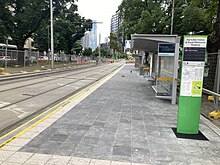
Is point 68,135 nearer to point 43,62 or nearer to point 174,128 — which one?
point 174,128

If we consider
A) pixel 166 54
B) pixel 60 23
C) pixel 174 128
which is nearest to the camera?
pixel 174 128

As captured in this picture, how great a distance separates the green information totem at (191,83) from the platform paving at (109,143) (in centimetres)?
42

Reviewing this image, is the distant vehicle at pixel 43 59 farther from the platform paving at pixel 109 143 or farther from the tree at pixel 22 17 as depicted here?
the platform paving at pixel 109 143

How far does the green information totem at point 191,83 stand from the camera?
5535 mm

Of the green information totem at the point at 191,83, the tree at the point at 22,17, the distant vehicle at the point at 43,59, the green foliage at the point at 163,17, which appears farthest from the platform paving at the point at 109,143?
the distant vehicle at the point at 43,59

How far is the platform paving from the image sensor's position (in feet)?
13.5

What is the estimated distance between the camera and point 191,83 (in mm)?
5664

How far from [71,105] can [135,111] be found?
7.61 ft

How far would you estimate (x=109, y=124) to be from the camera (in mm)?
6223

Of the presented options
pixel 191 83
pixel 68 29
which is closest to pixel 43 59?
pixel 68 29

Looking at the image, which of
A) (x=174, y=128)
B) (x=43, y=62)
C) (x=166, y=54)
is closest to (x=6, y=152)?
(x=174, y=128)

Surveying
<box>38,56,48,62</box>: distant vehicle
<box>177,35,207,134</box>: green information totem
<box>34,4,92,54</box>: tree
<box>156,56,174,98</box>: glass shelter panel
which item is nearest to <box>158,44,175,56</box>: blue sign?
<box>156,56,174,98</box>: glass shelter panel

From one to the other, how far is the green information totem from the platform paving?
418 mm

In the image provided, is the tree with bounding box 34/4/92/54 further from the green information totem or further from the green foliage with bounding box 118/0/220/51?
the green information totem
